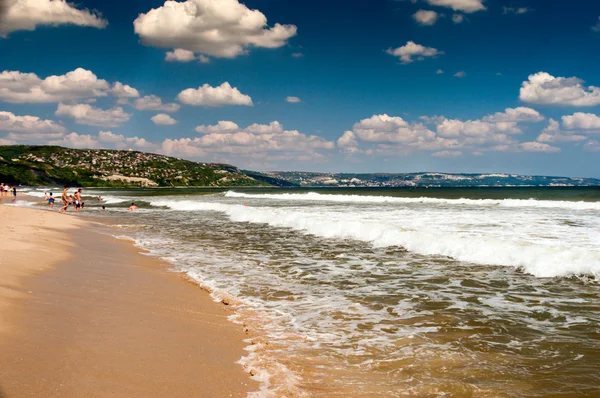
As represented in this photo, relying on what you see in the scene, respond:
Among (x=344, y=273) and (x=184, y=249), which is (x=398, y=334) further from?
(x=184, y=249)

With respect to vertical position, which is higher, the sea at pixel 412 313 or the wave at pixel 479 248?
the wave at pixel 479 248

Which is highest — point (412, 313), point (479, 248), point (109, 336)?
point (479, 248)

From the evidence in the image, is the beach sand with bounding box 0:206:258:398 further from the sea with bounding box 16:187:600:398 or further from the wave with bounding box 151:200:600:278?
the wave with bounding box 151:200:600:278

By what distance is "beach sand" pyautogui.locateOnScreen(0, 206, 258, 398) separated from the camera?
183 inches

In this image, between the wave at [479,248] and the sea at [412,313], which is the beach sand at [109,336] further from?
the wave at [479,248]

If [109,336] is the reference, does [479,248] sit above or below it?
above

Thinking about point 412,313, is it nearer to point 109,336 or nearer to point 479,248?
point 109,336

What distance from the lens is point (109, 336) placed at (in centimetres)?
620

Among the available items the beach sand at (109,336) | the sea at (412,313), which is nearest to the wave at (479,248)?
the sea at (412,313)

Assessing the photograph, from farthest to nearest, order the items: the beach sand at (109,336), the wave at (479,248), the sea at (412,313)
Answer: the wave at (479,248) → the sea at (412,313) → the beach sand at (109,336)

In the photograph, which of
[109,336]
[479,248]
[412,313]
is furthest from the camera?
[479,248]

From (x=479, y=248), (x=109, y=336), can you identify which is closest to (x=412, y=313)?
(x=109, y=336)

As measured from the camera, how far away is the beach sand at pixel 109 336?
4.65 m

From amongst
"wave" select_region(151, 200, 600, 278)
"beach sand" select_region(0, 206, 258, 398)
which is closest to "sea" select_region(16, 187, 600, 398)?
"wave" select_region(151, 200, 600, 278)
